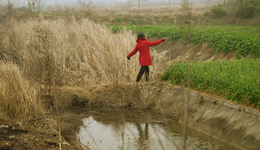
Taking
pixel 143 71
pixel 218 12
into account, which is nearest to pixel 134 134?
pixel 143 71

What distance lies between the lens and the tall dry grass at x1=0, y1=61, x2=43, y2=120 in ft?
13.8

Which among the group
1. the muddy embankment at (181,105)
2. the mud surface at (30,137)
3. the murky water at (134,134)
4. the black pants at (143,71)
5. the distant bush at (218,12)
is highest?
the distant bush at (218,12)

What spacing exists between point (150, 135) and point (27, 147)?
9.30 ft

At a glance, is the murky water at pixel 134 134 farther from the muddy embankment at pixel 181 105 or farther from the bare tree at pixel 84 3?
the bare tree at pixel 84 3

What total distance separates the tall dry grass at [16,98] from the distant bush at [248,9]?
27.5 metres

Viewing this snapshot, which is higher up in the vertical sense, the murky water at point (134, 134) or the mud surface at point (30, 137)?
the mud surface at point (30, 137)

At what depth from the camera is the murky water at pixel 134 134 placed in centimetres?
508

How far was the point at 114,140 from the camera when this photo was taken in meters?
5.53

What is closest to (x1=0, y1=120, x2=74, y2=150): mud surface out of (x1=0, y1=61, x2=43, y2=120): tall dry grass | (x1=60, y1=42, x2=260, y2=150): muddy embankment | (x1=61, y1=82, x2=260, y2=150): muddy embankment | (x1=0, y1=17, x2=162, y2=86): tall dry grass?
(x1=0, y1=61, x2=43, y2=120): tall dry grass

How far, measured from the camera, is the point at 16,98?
14.0 ft

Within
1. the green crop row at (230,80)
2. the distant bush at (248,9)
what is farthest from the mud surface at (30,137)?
the distant bush at (248,9)

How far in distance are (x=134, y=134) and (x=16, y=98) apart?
2.77 m

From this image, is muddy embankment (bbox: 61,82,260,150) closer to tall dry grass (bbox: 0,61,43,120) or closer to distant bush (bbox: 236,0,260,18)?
tall dry grass (bbox: 0,61,43,120)

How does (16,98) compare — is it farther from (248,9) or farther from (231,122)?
(248,9)
